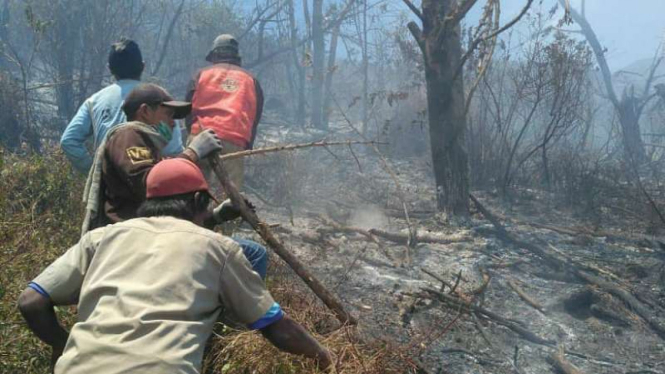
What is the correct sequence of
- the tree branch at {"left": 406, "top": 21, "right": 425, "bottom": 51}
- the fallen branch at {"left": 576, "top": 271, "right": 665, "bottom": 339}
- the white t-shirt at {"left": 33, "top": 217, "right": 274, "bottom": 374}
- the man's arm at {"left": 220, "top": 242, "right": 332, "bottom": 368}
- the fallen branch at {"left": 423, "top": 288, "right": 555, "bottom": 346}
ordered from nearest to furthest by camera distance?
the white t-shirt at {"left": 33, "top": 217, "right": 274, "bottom": 374} < the man's arm at {"left": 220, "top": 242, "right": 332, "bottom": 368} < the fallen branch at {"left": 423, "top": 288, "right": 555, "bottom": 346} < the fallen branch at {"left": 576, "top": 271, "right": 665, "bottom": 339} < the tree branch at {"left": 406, "top": 21, "right": 425, "bottom": 51}

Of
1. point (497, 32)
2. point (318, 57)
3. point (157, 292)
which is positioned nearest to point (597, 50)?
point (318, 57)

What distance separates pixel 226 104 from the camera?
4121mm

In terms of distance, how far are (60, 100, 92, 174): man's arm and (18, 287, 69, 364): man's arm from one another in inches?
55.4

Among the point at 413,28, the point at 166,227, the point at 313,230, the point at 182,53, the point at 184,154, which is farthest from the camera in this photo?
the point at 182,53

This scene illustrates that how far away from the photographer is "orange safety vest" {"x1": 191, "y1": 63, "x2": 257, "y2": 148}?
13.4 feet

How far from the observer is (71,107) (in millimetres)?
9117

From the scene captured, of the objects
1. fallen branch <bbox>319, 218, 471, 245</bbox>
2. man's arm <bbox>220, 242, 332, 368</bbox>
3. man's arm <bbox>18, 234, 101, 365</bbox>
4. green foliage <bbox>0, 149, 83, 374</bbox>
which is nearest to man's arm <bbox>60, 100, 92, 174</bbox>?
green foliage <bbox>0, 149, 83, 374</bbox>

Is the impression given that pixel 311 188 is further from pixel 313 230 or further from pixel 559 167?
pixel 559 167

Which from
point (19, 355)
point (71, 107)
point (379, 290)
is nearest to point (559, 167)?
point (379, 290)

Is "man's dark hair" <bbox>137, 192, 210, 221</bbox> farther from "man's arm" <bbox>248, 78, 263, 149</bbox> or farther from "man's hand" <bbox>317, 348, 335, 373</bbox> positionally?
"man's arm" <bbox>248, 78, 263, 149</bbox>

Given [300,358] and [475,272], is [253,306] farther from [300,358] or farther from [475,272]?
[475,272]

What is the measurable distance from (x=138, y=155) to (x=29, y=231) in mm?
2039

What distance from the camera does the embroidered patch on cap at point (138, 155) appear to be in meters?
2.29

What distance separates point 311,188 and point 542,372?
5.13 meters
